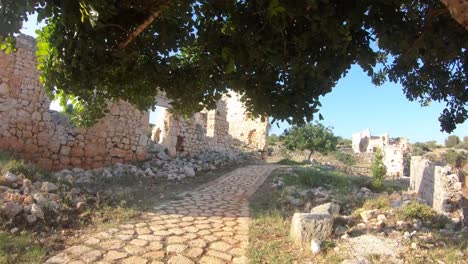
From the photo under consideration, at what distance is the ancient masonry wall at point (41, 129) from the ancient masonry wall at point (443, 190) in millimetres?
9653

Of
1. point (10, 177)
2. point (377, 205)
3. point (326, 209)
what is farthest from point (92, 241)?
point (377, 205)

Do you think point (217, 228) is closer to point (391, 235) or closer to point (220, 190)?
point (391, 235)

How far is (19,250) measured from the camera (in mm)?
3984

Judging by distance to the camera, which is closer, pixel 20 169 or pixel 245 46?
pixel 245 46

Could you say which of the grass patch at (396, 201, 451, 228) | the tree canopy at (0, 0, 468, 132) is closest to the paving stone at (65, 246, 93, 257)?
the tree canopy at (0, 0, 468, 132)

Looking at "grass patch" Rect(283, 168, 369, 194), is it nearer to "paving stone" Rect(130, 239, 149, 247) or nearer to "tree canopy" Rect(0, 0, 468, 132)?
"tree canopy" Rect(0, 0, 468, 132)

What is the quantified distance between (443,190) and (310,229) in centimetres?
746

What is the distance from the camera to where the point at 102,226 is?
16.9ft

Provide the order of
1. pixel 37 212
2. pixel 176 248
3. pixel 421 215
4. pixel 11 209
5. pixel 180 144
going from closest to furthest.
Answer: pixel 176 248 < pixel 11 209 < pixel 37 212 < pixel 421 215 < pixel 180 144

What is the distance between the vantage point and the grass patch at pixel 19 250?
375 cm

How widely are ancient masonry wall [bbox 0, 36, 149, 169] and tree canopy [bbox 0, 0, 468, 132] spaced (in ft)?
16.5

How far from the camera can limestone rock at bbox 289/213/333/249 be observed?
4680mm

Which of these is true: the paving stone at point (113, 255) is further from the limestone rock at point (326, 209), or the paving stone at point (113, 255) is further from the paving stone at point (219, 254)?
the limestone rock at point (326, 209)

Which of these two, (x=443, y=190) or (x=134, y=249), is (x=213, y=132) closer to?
(x=443, y=190)
